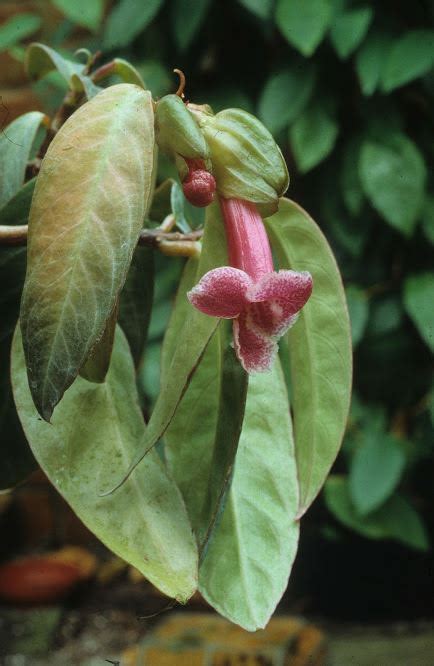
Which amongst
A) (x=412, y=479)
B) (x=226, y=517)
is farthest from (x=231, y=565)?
(x=412, y=479)

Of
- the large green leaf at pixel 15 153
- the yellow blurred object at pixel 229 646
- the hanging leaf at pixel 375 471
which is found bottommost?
the yellow blurred object at pixel 229 646

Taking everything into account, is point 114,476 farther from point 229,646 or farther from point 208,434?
point 229,646

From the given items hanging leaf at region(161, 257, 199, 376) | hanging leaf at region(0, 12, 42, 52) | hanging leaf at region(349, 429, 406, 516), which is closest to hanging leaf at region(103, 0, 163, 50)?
hanging leaf at region(0, 12, 42, 52)

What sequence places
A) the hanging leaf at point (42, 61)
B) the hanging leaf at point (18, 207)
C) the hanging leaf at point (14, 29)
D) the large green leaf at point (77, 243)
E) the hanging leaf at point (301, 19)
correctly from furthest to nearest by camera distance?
the hanging leaf at point (14, 29) → the hanging leaf at point (301, 19) → the hanging leaf at point (42, 61) → the hanging leaf at point (18, 207) → the large green leaf at point (77, 243)

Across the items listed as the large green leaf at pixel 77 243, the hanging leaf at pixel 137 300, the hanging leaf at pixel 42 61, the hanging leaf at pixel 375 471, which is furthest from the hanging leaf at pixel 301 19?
the large green leaf at pixel 77 243

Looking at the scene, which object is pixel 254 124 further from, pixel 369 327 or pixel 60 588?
pixel 60 588

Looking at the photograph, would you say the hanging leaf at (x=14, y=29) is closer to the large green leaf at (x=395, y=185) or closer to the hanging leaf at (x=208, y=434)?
the large green leaf at (x=395, y=185)

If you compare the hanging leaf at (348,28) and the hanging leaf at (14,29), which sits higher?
the hanging leaf at (348,28)

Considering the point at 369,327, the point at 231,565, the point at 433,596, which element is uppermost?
the point at 231,565
